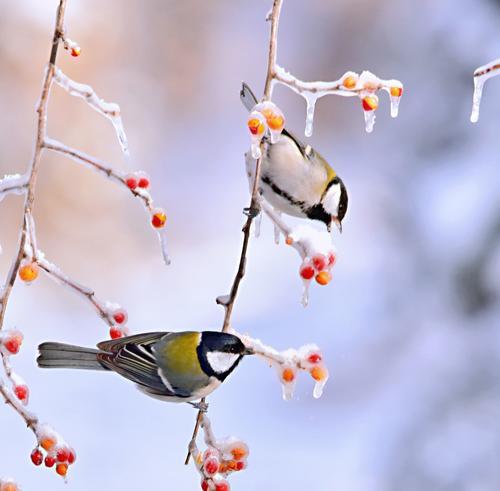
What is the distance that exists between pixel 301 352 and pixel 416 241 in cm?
169

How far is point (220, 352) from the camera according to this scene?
1232 millimetres

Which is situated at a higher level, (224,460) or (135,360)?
(135,360)

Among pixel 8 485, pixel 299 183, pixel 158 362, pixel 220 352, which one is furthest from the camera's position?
pixel 299 183

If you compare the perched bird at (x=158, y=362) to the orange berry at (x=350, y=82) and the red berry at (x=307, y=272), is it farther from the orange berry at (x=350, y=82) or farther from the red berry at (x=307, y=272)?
the orange berry at (x=350, y=82)

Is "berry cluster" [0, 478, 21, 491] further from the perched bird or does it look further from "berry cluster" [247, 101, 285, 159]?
"berry cluster" [247, 101, 285, 159]

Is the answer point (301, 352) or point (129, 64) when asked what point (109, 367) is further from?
point (129, 64)

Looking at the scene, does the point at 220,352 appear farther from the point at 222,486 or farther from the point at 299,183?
the point at 299,183

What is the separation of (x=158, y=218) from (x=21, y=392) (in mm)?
283

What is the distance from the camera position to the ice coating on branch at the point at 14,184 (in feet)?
3.72

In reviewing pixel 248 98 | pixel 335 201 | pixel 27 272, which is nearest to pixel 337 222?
pixel 335 201

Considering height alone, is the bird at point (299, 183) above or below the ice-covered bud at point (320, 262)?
above

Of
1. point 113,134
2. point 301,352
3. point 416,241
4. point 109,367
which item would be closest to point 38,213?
point 113,134

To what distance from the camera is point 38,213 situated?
8.30ft

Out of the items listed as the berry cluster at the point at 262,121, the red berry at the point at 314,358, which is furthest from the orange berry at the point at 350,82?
the red berry at the point at 314,358
